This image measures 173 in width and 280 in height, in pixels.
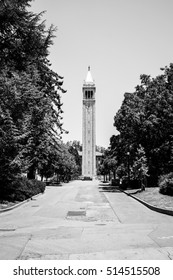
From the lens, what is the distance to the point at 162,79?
36.4 meters

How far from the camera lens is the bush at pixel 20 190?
69.0 ft

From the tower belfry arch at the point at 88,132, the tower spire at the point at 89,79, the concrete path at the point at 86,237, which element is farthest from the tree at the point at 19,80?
the tower spire at the point at 89,79

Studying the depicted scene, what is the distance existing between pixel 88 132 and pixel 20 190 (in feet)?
320

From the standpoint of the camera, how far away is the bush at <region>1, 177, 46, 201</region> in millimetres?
21017

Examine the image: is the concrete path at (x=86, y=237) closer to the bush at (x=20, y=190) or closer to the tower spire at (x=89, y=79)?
the bush at (x=20, y=190)

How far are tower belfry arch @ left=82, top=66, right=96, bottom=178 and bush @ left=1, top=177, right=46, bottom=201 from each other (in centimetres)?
9079

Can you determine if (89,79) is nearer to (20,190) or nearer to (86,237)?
(20,190)

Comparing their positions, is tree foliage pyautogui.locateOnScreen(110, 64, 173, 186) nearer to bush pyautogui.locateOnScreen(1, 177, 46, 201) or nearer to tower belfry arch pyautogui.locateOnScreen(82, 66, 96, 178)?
bush pyautogui.locateOnScreen(1, 177, 46, 201)

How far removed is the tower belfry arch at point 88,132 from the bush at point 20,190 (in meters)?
90.8

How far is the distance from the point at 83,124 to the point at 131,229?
110 m

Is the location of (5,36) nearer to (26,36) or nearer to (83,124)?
(26,36)

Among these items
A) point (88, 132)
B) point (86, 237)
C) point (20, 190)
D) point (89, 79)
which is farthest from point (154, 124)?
point (89, 79)

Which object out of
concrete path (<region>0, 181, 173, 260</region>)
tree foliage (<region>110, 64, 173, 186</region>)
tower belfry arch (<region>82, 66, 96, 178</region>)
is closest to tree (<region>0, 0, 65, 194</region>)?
concrete path (<region>0, 181, 173, 260</region>)
